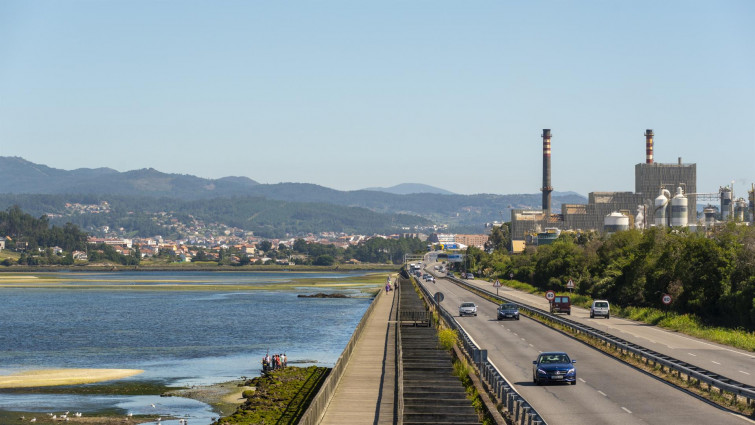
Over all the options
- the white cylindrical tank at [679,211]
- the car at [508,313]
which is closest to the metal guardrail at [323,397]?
the car at [508,313]

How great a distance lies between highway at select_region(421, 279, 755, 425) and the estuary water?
14472 millimetres

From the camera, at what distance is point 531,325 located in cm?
7175

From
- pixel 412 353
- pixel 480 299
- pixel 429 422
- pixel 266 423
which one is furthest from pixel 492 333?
pixel 480 299

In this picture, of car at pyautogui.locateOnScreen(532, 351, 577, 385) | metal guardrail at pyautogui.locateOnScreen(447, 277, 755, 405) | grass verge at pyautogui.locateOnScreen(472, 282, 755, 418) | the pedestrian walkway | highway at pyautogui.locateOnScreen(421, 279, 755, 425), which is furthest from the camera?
car at pyautogui.locateOnScreen(532, 351, 577, 385)

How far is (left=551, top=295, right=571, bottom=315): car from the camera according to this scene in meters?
82.9

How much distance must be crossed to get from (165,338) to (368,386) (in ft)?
172

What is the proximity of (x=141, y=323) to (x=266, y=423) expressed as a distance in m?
70.3

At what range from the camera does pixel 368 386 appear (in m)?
40.2

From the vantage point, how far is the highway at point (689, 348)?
42469 millimetres

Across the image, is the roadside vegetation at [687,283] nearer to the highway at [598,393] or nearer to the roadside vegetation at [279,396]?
the highway at [598,393]

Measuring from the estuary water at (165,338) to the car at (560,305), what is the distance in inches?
686

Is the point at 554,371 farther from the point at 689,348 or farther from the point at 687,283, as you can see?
the point at 687,283

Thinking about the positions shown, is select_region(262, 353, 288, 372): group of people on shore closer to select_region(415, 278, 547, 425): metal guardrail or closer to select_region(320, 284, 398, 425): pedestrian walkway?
select_region(320, 284, 398, 425): pedestrian walkway

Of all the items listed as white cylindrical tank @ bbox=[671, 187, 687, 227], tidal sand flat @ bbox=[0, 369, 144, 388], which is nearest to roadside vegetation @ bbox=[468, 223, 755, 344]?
tidal sand flat @ bbox=[0, 369, 144, 388]
